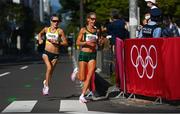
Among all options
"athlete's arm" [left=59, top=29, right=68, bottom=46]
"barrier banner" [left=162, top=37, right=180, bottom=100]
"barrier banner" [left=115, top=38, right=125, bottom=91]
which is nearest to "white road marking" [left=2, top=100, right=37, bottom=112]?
"athlete's arm" [left=59, top=29, right=68, bottom=46]

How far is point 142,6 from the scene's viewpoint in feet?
125

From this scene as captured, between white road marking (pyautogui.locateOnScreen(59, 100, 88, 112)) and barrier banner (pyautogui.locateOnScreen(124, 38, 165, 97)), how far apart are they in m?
1.35

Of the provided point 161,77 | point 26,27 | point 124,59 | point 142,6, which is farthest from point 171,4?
point 26,27

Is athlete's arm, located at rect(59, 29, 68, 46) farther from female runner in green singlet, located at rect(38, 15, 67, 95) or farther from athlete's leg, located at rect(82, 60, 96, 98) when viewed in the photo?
athlete's leg, located at rect(82, 60, 96, 98)

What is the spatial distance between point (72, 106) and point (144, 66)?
1.81m

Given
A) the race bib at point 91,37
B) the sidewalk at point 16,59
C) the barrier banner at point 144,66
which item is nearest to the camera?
the barrier banner at point 144,66

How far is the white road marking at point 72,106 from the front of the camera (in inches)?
492

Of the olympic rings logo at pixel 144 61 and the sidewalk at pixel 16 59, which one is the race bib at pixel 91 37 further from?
the sidewalk at pixel 16 59

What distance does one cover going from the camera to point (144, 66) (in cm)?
1372

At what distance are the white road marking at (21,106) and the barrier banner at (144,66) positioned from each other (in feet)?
7.50

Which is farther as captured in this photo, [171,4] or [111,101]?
[171,4]

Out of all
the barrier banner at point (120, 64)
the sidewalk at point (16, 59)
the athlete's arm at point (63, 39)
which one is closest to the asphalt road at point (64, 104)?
the barrier banner at point (120, 64)

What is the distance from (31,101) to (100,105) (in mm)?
1791

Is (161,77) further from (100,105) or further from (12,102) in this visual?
(12,102)
